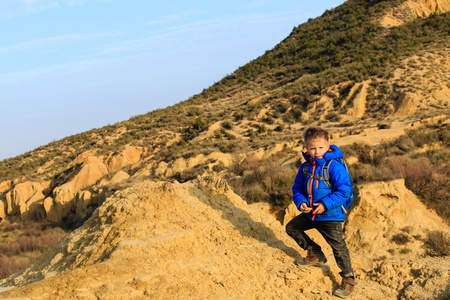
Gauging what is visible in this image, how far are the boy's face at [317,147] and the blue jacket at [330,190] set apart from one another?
0.04 meters

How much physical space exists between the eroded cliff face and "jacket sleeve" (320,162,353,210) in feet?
2.80

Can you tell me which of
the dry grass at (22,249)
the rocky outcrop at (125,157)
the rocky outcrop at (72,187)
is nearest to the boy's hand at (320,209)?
the dry grass at (22,249)

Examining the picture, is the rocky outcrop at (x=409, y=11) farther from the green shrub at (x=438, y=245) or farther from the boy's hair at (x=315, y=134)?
the boy's hair at (x=315, y=134)

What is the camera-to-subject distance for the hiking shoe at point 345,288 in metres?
3.41

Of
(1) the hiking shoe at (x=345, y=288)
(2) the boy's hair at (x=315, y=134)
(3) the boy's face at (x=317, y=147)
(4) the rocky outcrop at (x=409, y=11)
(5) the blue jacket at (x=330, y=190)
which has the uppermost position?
(4) the rocky outcrop at (x=409, y=11)

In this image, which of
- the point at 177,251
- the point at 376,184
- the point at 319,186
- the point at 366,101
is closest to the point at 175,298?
the point at 177,251

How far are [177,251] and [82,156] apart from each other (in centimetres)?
2521

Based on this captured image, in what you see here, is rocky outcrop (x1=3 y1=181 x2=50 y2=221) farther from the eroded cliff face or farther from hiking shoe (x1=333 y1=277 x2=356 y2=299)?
hiking shoe (x1=333 y1=277 x2=356 y2=299)

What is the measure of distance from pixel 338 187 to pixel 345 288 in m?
Answer: 1.04

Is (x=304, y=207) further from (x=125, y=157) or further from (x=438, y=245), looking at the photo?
(x=125, y=157)

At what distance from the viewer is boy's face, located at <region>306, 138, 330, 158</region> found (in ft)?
11.6

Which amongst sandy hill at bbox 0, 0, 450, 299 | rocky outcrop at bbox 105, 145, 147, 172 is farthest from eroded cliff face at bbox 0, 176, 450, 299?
rocky outcrop at bbox 105, 145, 147, 172

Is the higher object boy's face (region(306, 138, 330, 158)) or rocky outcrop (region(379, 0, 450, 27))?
rocky outcrop (region(379, 0, 450, 27))

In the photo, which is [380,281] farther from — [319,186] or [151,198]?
[151,198]
